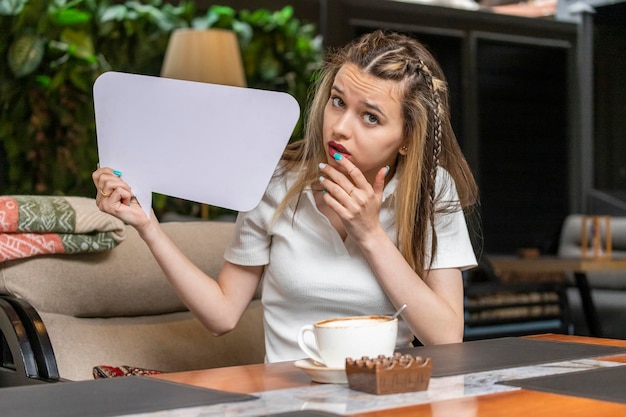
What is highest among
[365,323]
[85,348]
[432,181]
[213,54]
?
[213,54]

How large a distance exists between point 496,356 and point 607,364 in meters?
0.14

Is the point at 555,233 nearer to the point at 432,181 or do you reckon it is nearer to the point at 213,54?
the point at 213,54

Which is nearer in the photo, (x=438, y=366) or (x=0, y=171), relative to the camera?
(x=438, y=366)

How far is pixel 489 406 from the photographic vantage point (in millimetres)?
955

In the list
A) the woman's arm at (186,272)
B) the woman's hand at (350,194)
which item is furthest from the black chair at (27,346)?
the woman's hand at (350,194)

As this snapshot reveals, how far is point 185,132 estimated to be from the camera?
1.48m

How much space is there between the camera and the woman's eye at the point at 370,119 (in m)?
1.62

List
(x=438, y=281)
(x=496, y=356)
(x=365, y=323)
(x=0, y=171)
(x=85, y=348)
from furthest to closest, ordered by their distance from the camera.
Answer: (x=0, y=171) → (x=85, y=348) → (x=438, y=281) → (x=496, y=356) → (x=365, y=323)

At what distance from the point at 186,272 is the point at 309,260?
22 cm

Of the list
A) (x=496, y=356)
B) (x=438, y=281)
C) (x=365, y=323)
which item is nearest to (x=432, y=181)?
(x=438, y=281)

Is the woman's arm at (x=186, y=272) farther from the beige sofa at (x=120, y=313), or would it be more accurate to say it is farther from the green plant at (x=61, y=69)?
the green plant at (x=61, y=69)

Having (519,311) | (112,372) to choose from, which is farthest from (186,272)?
(519,311)

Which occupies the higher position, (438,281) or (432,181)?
(432,181)

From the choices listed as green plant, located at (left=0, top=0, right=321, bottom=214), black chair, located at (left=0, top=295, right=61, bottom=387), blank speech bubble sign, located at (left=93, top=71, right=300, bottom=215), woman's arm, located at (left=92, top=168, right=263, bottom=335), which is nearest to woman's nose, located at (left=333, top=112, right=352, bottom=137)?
blank speech bubble sign, located at (left=93, top=71, right=300, bottom=215)
